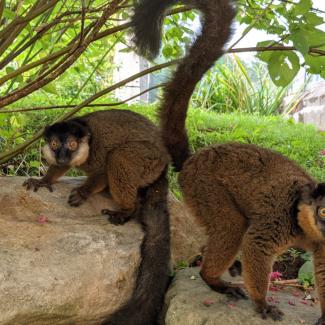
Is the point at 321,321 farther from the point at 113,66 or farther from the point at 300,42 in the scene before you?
the point at 113,66

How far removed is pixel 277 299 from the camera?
12.1 ft

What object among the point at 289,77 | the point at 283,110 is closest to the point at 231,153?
the point at 289,77

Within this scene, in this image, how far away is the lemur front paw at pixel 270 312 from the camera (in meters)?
3.26

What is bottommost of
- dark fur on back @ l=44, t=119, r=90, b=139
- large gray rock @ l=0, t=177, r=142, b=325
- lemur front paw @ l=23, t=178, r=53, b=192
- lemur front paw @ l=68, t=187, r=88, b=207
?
large gray rock @ l=0, t=177, r=142, b=325

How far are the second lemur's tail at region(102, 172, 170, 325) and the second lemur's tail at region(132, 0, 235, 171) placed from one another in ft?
2.48

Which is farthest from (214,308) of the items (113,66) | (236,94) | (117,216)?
(236,94)

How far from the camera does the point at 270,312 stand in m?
3.28

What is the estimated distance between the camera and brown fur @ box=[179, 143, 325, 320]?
330 cm

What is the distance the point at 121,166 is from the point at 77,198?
43 cm

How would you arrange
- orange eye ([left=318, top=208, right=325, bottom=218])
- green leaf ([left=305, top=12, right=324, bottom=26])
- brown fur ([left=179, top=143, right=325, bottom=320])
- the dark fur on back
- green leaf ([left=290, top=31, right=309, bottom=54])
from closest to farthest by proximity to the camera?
1. green leaf ([left=290, top=31, right=309, bottom=54])
2. green leaf ([left=305, top=12, right=324, bottom=26])
3. orange eye ([left=318, top=208, right=325, bottom=218])
4. brown fur ([left=179, top=143, right=325, bottom=320])
5. the dark fur on back

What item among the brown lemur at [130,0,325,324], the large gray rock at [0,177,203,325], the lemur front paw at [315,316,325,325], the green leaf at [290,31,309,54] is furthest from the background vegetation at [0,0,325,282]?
the lemur front paw at [315,316,325,325]

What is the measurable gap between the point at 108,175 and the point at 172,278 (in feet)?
3.12

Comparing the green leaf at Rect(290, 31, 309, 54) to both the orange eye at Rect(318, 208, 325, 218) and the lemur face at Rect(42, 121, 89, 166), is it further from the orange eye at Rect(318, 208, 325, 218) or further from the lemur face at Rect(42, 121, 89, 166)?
the lemur face at Rect(42, 121, 89, 166)

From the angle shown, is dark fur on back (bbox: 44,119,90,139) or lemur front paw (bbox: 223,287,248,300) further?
dark fur on back (bbox: 44,119,90,139)
